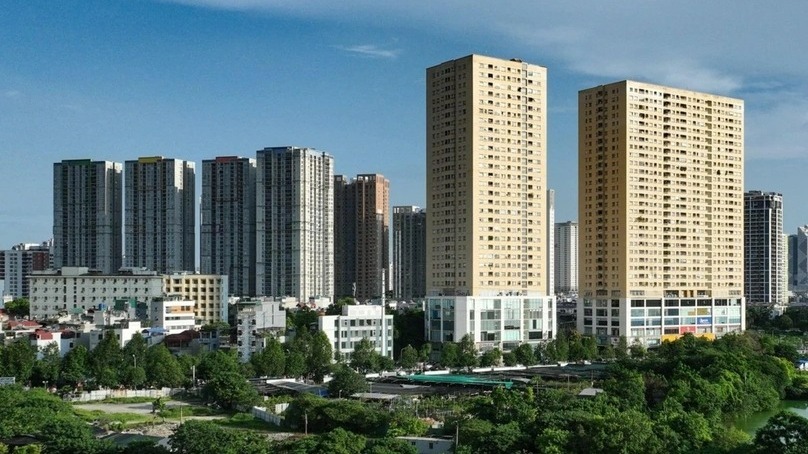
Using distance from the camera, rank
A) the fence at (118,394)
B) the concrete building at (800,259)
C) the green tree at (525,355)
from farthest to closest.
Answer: the concrete building at (800,259) → the green tree at (525,355) → the fence at (118,394)

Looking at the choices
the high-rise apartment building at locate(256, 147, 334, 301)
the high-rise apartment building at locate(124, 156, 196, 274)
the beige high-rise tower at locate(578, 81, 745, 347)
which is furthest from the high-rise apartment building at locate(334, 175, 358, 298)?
the beige high-rise tower at locate(578, 81, 745, 347)

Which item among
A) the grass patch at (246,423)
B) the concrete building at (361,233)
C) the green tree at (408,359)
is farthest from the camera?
the concrete building at (361,233)

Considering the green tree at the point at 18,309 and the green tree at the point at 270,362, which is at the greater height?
the green tree at the point at 18,309

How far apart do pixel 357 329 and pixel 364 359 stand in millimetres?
2405

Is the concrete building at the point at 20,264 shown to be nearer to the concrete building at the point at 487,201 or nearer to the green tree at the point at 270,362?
the concrete building at the point at 487,201

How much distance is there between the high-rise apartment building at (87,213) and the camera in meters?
38.6

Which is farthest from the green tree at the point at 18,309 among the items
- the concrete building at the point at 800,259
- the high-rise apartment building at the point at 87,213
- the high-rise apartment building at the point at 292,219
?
the concrete building at the point at 800,259

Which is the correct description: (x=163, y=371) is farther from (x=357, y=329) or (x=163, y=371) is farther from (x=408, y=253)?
(x=408, y=253)

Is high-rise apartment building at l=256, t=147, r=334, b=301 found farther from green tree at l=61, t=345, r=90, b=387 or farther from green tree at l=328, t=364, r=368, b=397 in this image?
green tree at l=328, t=364, r=368, b=397

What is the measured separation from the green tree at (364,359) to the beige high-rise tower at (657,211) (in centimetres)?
983

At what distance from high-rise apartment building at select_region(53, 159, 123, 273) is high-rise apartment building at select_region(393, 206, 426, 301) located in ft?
48.7

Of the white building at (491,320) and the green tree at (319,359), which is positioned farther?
the white building at (491,320)

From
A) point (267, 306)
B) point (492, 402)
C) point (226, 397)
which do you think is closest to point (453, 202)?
point (267, 306)

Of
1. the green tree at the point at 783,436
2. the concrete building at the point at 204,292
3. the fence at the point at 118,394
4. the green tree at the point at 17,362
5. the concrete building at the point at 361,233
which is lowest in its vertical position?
the fence at the point at 118,394
